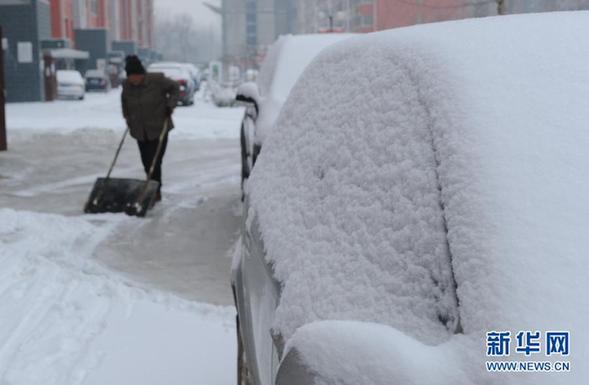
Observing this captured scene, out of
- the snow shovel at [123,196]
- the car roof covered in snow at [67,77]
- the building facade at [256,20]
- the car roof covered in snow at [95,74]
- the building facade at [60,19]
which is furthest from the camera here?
the building facade at [256,20]

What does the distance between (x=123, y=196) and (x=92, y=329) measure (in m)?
4.06

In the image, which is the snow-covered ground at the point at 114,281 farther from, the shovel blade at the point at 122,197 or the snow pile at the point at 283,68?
the snow pile at the point at 283,68

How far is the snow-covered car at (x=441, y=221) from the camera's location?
161 centimetres

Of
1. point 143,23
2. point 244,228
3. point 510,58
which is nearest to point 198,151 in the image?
point 244,228

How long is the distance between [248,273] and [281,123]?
0.64 m

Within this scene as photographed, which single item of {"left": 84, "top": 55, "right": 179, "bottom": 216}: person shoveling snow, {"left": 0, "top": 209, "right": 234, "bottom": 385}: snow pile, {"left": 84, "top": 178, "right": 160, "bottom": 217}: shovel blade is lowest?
{"left": 0, "top": 209, "right": 234, "bottom": 385}: snow pile

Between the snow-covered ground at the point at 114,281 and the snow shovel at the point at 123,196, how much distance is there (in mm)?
189

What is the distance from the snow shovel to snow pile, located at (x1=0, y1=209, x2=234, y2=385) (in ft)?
5.89

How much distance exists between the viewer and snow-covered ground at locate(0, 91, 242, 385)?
4.57 metres

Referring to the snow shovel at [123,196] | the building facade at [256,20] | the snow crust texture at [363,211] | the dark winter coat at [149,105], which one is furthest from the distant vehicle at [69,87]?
the building facade at [256,20]

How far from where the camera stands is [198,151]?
15891mm

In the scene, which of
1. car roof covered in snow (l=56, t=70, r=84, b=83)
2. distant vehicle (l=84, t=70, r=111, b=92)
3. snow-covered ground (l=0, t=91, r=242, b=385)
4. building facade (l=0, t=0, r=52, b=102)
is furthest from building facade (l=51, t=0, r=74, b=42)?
snow-covered ground (l=0, t=91, r=242, b=385)

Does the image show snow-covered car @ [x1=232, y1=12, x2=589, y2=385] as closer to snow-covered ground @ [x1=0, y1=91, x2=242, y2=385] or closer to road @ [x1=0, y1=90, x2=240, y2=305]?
snow-covered ground @ [x1=0, y1=91, x2=242, y2=385]

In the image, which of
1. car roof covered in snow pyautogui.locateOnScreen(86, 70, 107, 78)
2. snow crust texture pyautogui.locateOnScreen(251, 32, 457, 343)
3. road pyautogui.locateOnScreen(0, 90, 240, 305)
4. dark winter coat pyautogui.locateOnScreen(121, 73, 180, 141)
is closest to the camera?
snow crust texture pyautogui.locateOnScreen(251, 32, 457, 343)
